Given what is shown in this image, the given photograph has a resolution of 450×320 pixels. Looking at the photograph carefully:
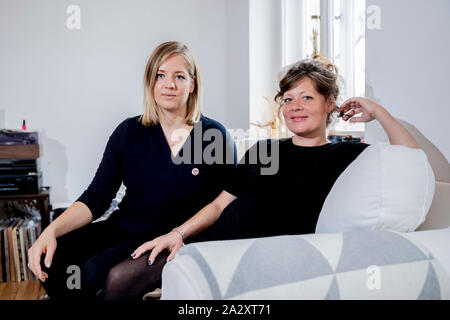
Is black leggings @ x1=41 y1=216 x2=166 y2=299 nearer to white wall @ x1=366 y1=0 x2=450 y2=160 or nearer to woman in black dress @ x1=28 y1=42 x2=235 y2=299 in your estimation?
woman in black dress @ x1=28 y1=42 x2=235 y2=299

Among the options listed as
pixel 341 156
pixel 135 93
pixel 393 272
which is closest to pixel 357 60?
pixel 341 156

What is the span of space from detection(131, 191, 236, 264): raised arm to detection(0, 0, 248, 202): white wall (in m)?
2.05

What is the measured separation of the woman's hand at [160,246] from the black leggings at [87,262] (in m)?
0.05

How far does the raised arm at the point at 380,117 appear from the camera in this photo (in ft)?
3.68

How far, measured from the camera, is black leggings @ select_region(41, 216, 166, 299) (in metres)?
1.10

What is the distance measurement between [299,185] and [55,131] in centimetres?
255

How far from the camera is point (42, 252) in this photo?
112 centimetres

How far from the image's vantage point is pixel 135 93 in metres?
3.28

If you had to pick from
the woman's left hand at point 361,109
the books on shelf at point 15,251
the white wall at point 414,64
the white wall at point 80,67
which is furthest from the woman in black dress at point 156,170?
the white wall at point 80,67

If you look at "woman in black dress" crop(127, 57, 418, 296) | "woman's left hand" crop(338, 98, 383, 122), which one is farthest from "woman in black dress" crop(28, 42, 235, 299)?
"woman's left hand" crop(338, 98, 383, 122)

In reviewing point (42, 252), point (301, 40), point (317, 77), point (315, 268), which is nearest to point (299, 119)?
point (317, 77)

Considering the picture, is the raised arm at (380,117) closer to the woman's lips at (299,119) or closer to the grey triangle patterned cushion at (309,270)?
the woman's lips at (299,119)

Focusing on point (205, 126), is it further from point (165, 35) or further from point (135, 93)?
point (165, 35)
